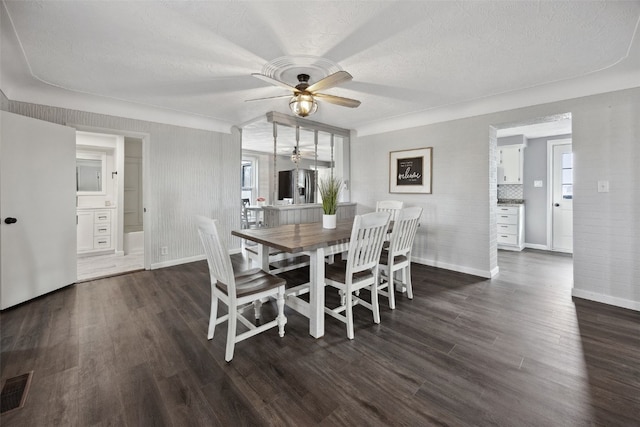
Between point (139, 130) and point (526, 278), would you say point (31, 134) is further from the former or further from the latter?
point (526, 278)

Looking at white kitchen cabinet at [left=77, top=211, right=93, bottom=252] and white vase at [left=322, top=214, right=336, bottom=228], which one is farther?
white kitchen cabinet at [left=77, top=211, right=93, bottom=252]

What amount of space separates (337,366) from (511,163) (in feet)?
18.4

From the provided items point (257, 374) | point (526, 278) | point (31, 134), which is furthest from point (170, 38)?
point (526, 278)

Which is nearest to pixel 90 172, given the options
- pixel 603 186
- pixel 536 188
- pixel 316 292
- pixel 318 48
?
pixel 318 48

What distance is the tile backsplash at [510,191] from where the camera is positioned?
5.47m

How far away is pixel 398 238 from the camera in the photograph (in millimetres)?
2572

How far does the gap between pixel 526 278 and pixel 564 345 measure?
5.75 ft

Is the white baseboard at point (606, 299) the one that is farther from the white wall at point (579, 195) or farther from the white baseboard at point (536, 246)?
the white baseboard at point (536, 246)

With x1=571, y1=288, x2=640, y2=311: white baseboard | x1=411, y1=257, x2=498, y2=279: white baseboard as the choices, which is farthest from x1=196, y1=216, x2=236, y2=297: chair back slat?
x1=571, y1=288, x2=640, y2=311: white baseboard

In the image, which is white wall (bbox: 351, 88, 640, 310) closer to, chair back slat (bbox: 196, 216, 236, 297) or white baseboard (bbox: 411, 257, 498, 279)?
white baseboard (bbox: 411, 257, 498, 279)

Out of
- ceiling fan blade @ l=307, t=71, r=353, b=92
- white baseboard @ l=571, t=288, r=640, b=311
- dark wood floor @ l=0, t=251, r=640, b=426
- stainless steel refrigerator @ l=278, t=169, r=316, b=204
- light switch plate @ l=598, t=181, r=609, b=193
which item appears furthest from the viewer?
stainless steel refrigerator @ l=278, t=169, r=316, b=204

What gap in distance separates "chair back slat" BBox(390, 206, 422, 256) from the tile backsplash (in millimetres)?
4158

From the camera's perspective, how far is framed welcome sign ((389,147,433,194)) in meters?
4.06

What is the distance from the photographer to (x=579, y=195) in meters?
2.86
